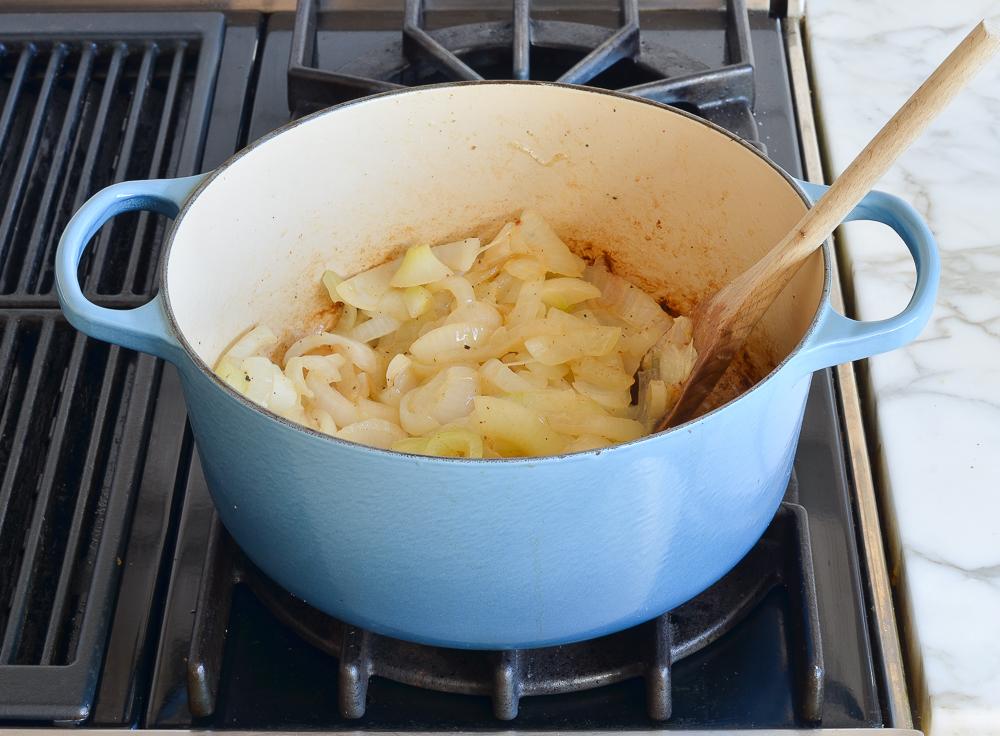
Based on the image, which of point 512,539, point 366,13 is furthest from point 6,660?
point 366,13

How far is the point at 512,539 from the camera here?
0.55m

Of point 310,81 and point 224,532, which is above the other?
point 310,81

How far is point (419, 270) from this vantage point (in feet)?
2.82

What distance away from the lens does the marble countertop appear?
672mm

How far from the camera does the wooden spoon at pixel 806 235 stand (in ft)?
1.77

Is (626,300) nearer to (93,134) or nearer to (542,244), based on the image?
(542,244)

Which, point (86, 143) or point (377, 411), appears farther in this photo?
point (86, 143)

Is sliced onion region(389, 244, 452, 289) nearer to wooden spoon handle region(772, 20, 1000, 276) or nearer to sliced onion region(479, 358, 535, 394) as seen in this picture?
sliced onion region(479, 358, 535, 394)

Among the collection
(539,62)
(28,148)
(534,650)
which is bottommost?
(534,650)

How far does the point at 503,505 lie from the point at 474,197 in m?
0.41

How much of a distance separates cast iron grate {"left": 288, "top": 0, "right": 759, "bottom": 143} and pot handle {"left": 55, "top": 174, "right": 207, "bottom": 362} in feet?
0.96

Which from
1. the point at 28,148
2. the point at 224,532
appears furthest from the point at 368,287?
the point at 28,148

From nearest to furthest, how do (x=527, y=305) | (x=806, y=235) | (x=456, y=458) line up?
1. (x=456, y=458)
2. (x=806, y=235)
3. (x=527, y=305)

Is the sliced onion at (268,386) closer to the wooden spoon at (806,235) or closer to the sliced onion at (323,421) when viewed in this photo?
the sliced onion at (323,421)
